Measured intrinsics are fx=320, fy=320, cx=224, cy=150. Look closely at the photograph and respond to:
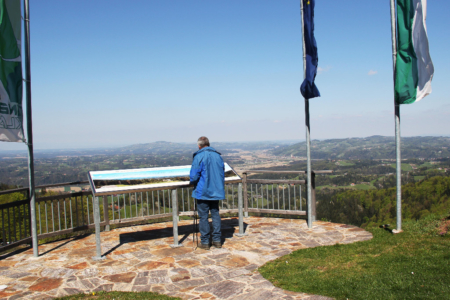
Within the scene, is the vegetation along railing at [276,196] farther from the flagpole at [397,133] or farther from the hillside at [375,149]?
the hillside at [375,149]

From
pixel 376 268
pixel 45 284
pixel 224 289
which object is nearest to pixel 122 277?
pixel 45 284

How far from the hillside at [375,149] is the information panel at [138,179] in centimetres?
4225

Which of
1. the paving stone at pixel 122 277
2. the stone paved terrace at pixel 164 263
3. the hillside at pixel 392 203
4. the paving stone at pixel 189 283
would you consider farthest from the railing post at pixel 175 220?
the hillside at pixel 392 203

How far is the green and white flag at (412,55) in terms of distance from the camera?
575 centimetres

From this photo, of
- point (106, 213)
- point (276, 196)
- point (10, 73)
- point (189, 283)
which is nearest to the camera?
point (189, 283)

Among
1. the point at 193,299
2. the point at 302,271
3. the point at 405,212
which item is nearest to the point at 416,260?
the point at 302,271

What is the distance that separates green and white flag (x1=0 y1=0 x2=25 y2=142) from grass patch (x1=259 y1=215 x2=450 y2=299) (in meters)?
4.63

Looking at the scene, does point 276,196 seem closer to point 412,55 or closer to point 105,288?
point 412,55

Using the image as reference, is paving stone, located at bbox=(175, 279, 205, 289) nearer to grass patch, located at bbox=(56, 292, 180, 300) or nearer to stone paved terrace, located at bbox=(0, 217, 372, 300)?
stone paved terrace, located at bbox=(0, 217, 372, 300)

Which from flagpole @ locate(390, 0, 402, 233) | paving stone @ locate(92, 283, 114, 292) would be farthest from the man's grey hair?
flagpole @ locate(390, 0, 402, 233)

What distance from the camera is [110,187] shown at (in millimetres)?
5684

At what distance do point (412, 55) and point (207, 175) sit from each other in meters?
4.36

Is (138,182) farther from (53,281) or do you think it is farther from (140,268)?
(53,281)

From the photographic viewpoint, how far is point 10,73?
536cm
